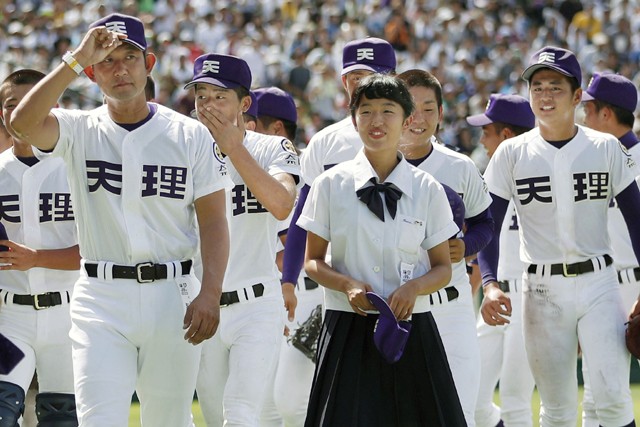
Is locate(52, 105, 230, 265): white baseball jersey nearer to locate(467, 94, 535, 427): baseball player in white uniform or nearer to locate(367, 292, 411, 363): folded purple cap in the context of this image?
locate(367, 292, 411, 363): folded purple cap

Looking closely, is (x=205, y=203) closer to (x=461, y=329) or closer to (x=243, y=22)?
(x=461, y=329)

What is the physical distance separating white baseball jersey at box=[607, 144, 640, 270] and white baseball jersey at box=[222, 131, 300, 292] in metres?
2.94

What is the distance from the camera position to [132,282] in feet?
18.7

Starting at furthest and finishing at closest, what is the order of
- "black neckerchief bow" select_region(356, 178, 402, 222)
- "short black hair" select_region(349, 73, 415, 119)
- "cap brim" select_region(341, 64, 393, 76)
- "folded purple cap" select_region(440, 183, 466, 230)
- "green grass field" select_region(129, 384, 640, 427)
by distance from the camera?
"green grass field" select_region(129, 384, 640, 427) → "cap brim" select_region(341, 64, 393, 76) → "folded purple cap" select_region(440, 183, 466, 230) → "short black hair" select_region(349, 73, 415, 119) → "black neckerchief bow" select_region(356, 178, 402, 222)

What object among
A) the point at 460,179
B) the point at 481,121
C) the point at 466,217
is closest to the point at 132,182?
the point at 460,179

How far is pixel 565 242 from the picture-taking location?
736 cm

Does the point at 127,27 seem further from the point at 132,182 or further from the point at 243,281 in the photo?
the point at 243,281

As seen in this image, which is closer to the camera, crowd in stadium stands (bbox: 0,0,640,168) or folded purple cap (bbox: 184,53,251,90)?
folded purple cap (bbox: 184,53,251,90)

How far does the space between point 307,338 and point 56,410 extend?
1.83 metres

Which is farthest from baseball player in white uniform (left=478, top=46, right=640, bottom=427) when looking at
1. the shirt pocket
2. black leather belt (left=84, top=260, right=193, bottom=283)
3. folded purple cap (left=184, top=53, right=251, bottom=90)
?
black leather belt (left=84, top=260, right=193, bottom=283)

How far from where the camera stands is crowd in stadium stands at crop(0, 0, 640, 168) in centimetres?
2261

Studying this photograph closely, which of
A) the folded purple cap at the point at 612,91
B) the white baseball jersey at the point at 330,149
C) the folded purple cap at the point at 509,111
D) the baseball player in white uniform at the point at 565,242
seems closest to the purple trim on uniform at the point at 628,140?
the folded purple cap at the point at 612,91

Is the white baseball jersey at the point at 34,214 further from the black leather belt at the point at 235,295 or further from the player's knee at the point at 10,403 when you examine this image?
the black leather belt at the point at 235,295

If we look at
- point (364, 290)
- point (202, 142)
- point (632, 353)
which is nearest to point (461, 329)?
point (632, 353)
